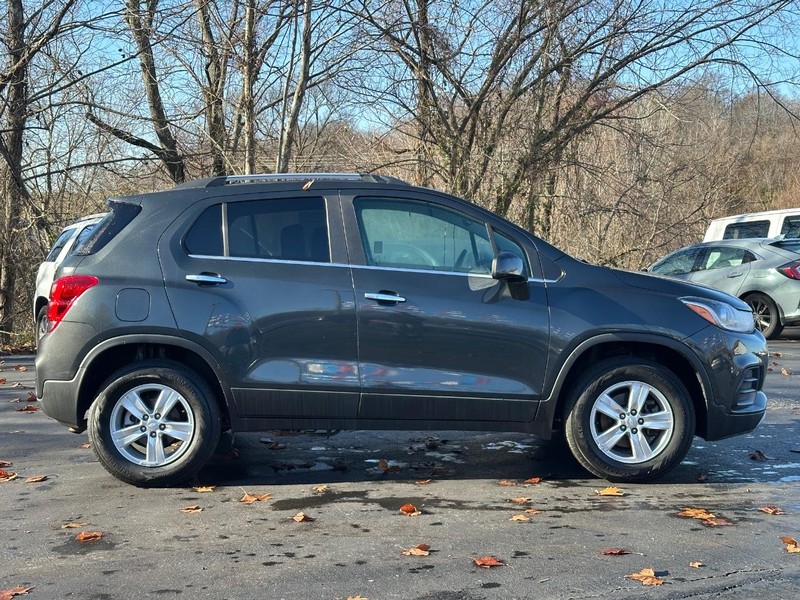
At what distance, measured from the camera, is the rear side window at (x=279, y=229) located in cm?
564

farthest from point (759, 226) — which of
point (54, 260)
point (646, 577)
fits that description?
point (646, 577)

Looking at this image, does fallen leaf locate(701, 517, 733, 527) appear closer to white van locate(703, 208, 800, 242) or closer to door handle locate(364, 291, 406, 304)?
door handle locate(364, 291, 406, 304)

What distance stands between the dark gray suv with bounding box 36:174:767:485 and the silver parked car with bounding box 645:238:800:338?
8.42m

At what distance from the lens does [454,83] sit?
53.6ft

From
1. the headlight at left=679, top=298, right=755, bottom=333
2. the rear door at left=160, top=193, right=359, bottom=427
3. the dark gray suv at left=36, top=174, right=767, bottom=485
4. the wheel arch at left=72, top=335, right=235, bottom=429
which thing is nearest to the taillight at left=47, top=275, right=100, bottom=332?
the dark gray suv at left=36, top=174, right=767, bottom=485

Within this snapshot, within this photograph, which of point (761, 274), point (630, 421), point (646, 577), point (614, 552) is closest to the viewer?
point (646, 577)

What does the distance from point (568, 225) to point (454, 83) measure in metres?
4.90

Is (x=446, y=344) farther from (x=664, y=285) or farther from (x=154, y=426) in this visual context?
(x=154, y=426)

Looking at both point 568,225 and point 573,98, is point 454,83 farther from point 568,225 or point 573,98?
point 568,225

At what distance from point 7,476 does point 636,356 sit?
13.6ft

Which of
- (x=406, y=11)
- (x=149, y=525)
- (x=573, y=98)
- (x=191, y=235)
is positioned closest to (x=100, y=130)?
(x=406, y=11)

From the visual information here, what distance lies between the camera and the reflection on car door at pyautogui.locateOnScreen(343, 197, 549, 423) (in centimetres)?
547

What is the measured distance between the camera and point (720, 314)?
570 centimetres

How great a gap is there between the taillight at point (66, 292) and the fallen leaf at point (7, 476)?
1087mm
